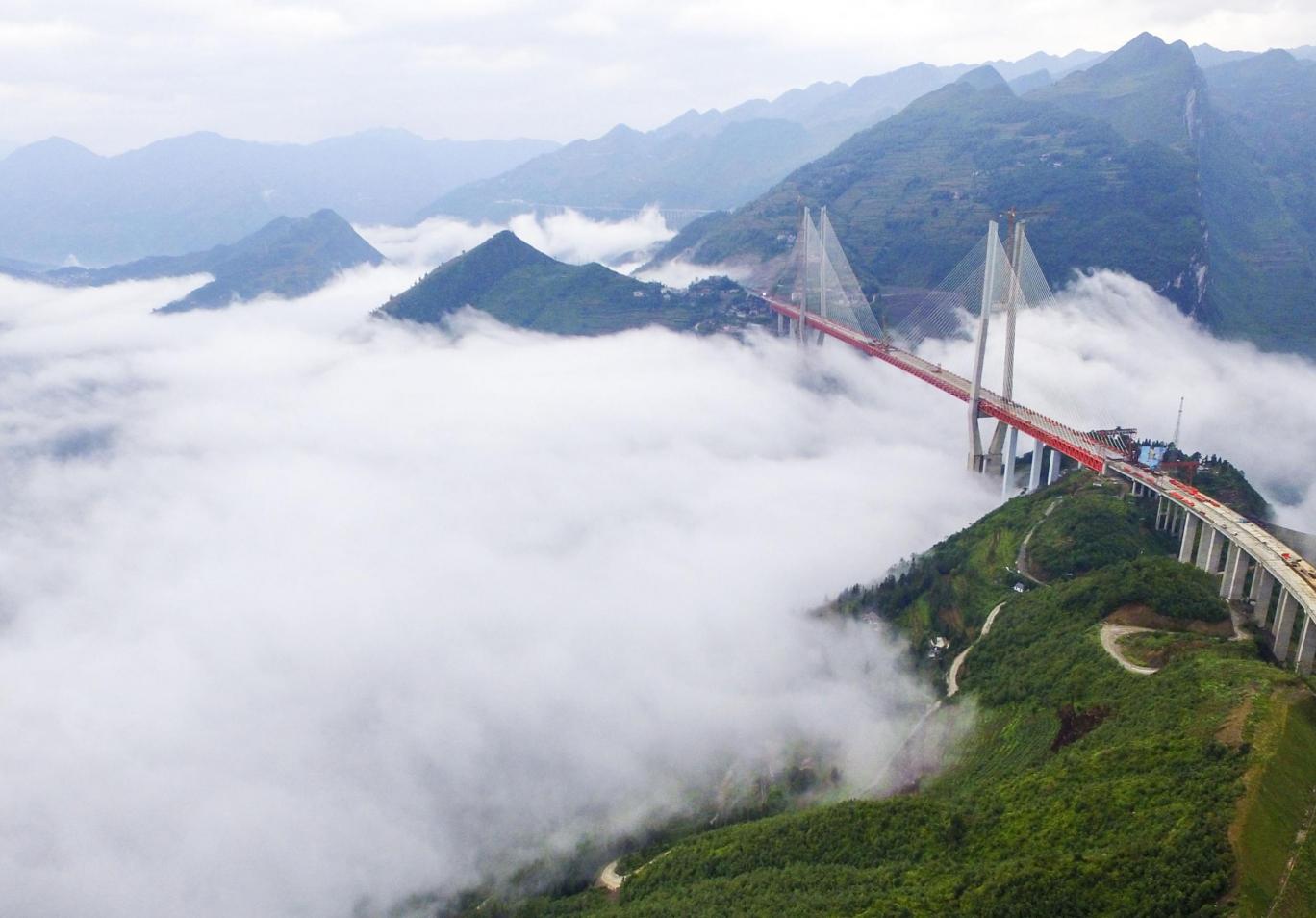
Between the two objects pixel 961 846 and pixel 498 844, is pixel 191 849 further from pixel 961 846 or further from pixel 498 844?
pixel 961 846

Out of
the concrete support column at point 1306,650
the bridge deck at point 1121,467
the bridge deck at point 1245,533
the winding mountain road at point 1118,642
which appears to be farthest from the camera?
the bridge deck at point 1121,467

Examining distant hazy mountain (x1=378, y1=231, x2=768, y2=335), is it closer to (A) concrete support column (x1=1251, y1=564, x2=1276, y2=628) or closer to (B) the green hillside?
(B) the green hillside

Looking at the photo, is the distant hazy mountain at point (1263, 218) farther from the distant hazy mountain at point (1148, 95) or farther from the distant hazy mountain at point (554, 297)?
the distant hazy mountain at point (554, 297)

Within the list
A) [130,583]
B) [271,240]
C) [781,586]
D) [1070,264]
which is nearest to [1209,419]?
[1070,264]

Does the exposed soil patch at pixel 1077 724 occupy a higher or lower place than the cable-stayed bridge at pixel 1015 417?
lower

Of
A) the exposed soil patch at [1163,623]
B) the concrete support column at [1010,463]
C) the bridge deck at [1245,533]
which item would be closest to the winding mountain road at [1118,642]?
the exposed soil patch at [1163,623]

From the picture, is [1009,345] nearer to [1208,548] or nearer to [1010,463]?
[1010,463]

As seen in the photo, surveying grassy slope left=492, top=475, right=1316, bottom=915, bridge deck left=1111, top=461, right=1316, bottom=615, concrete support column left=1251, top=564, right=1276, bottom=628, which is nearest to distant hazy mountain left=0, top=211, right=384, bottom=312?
grassy slope left=492, top=475, right=1316, bottom=915
